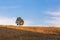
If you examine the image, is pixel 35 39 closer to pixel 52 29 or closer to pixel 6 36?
pixel 6 36

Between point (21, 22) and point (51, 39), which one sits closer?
point (51, 39)

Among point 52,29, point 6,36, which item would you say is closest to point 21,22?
point 52,29

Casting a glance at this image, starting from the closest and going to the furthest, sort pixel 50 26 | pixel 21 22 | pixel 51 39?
pixel 51 39, pixel 50 26, pixel 21 22

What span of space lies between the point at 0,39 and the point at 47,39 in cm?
511

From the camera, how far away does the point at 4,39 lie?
21625 mm

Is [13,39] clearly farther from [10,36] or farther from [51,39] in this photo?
[51,39]

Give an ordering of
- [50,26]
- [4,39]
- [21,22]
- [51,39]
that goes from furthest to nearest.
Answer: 1. [21,22]
2. [50,26]
3. [4,39]
4. [51,39]

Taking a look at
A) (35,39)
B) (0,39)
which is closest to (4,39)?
(0,39)

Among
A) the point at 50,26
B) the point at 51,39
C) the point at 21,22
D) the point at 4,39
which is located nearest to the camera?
the point at 51,39

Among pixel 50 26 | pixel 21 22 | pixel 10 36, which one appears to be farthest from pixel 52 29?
pixel 21 22

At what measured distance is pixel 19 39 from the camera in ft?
66.4

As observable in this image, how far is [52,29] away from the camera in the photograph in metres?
29.1

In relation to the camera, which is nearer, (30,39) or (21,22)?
(30,39)

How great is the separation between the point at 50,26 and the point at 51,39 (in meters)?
8.78
